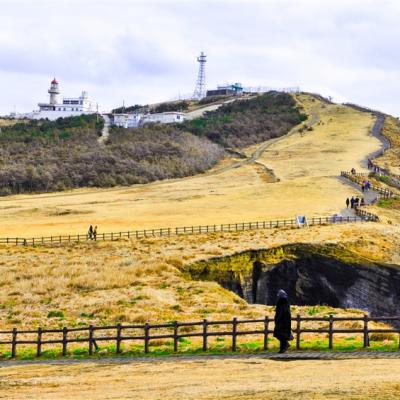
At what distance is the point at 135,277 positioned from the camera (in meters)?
37.3

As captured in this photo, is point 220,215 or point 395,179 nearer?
point 220,215

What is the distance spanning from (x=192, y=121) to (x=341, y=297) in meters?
117

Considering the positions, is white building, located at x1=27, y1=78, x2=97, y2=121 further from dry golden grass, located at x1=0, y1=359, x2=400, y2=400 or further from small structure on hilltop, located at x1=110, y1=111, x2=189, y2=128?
dry golden grass, located at x1=0, y1=359, x2=400, y2=400

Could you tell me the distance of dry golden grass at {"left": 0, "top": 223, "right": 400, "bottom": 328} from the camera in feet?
99.2

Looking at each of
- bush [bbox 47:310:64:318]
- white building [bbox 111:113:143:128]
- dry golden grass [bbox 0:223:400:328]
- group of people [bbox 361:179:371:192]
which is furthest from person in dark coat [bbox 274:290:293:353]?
white building [bbox 111:113:143:128]

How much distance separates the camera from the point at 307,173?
320 feet

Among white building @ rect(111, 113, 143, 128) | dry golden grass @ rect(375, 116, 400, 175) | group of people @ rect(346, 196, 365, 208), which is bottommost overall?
group of people @ rect(346, 196, 365, 208)

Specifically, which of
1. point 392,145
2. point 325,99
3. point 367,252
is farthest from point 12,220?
point 325,99

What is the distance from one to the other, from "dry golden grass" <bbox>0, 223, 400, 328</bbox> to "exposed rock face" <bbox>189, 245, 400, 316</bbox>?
1763mm

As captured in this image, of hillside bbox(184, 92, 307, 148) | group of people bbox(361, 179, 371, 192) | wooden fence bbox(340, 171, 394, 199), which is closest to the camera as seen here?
wooden fence bbox(340, 171, 394, 199)

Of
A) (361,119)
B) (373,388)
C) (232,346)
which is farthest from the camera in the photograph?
(361,119)

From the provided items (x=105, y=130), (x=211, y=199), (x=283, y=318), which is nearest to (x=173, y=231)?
(x=211, y=199)

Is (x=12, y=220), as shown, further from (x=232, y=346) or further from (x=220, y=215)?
(x=232, y=346)

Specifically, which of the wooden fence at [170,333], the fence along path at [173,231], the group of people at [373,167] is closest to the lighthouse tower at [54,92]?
the group of people at [373,167]
